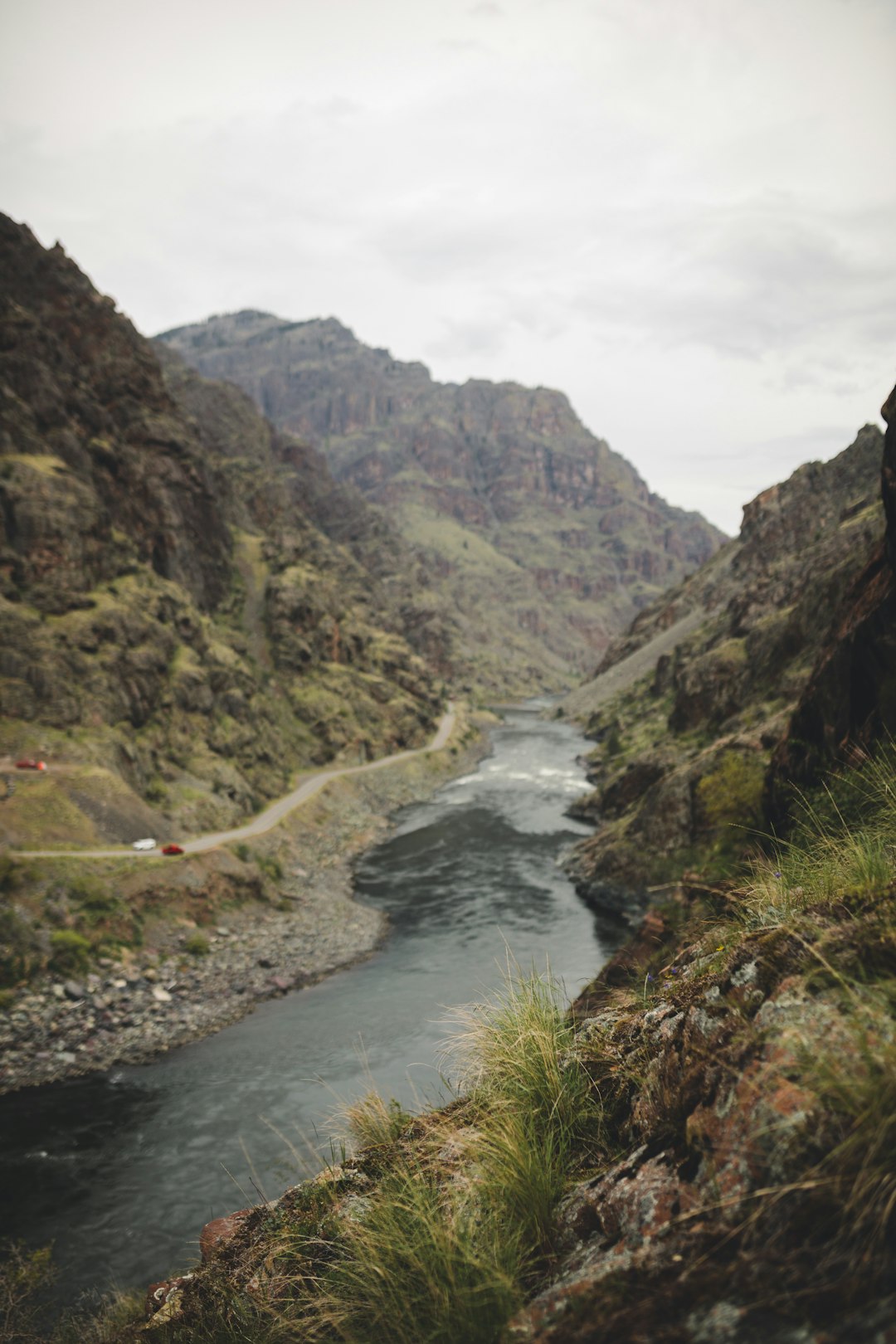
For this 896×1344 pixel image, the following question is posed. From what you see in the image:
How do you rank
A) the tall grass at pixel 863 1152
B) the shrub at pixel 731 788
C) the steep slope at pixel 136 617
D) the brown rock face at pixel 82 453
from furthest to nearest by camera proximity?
the brown rock face at pixel 82 453, the steep slope at pixel 136 617, the shrub at pixel 731 788, the tall grass at pixel 863 1152

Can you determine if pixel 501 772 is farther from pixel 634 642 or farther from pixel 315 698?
pixel 634 642

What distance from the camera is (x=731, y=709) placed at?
41.6 m

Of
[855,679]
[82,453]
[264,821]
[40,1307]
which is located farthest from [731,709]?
[82,453]

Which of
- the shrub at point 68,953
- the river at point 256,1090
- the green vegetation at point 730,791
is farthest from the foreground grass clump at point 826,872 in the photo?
the shrub at point 68,953

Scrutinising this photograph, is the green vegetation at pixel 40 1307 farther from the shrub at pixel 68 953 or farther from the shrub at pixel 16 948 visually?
the shrub at pixel 68 953

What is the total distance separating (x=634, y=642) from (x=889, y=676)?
459 ft

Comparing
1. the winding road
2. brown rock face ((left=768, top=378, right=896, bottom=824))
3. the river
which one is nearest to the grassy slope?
the river

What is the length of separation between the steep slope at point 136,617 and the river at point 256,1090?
1513cm

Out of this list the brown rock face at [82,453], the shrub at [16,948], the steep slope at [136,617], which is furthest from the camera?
the brown rock face at [82,453]

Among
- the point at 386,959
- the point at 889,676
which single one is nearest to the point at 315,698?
the point at 386,959

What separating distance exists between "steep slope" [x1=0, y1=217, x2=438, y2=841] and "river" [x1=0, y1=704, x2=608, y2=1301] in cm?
1513

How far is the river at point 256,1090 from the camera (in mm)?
15445

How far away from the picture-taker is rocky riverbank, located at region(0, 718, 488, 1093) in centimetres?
2347

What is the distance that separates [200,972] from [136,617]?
28.6 metres
